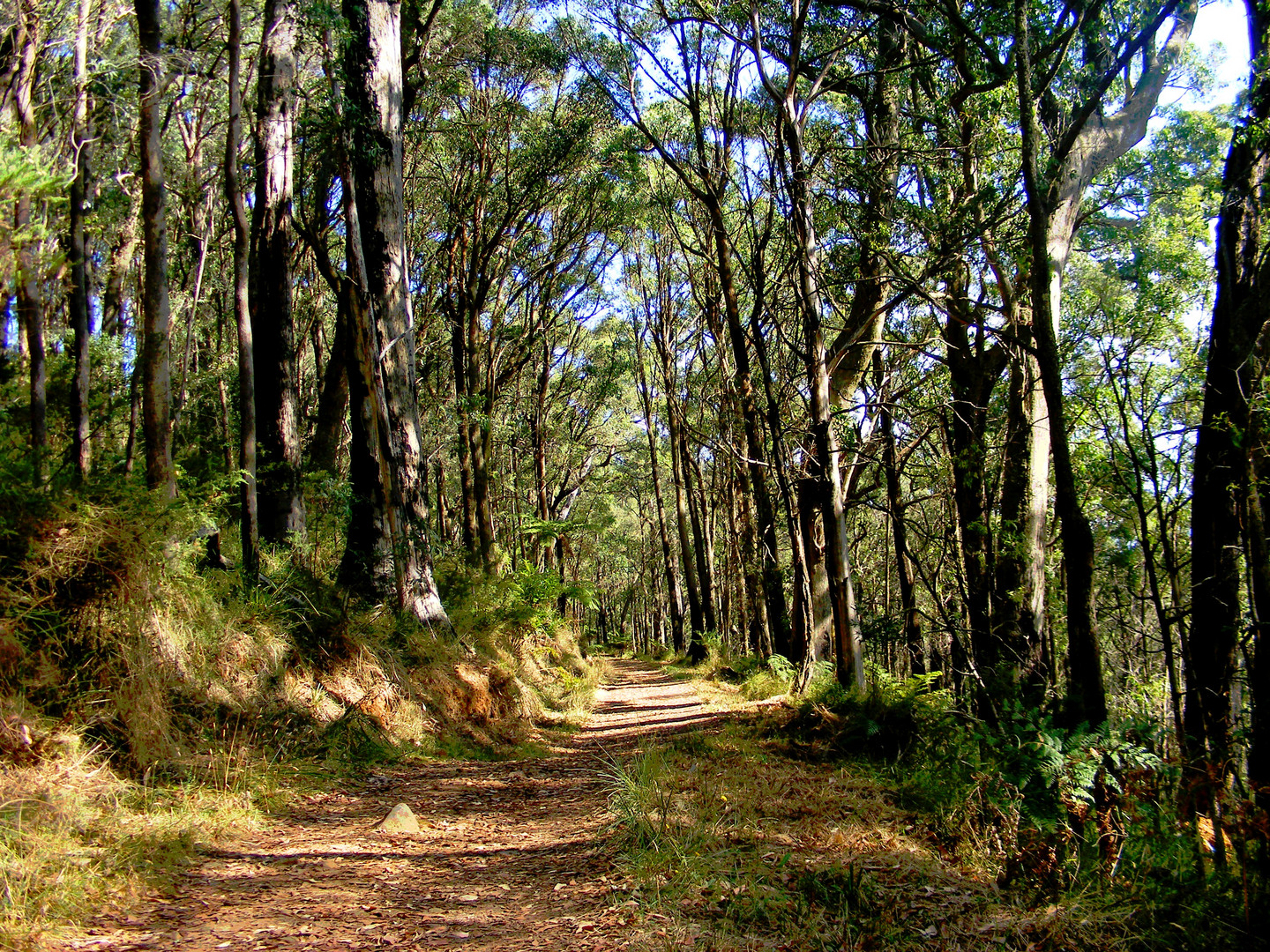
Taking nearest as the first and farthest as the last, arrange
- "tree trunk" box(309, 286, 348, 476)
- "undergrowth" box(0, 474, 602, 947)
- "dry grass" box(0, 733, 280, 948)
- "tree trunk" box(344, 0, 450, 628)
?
"dry grass" box(0, 733, 280, 948), "undergrowth" box(0, 474, 602, 947), "tree trunk" box(344, 0, 450, 628), "tree trunk" box(309, 286, 348, 476)

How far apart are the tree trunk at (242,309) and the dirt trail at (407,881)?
2.80 m

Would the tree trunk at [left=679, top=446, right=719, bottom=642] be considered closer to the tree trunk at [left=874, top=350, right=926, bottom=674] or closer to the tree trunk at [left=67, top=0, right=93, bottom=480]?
the tree trunk at [left=874, top=350, right=926, bottom=674]

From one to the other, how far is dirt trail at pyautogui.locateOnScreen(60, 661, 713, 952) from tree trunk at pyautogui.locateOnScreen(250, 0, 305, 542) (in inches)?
179

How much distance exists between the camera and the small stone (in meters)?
4.42

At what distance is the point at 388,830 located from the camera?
441 cm

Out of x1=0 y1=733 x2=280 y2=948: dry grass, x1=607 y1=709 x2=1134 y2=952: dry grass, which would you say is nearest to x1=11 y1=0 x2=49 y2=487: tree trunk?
x1=0 y1=733 x2=280 y2=948: dry grass

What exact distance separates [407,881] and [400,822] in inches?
33.0

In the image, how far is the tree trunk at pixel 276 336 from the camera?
8.63 metres

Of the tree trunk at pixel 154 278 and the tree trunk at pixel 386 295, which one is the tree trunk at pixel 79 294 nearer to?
the tree trunk at pixel 154 278

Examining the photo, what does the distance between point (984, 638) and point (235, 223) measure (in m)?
9.46

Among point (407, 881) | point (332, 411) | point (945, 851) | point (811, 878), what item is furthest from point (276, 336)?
point (945, 851)

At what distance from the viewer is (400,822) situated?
4.46 metres

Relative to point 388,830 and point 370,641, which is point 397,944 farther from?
point 370,641

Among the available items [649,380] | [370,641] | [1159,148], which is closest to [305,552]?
[370,641]
